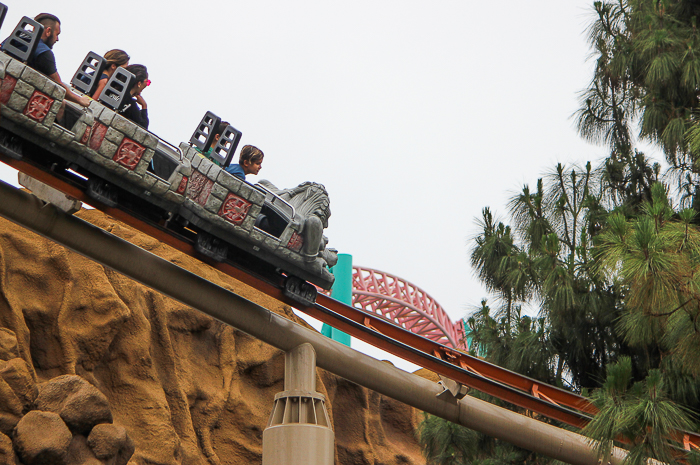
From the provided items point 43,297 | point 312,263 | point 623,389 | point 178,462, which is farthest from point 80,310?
point 623,389

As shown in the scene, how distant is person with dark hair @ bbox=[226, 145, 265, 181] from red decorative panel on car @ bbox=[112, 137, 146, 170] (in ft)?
3.79

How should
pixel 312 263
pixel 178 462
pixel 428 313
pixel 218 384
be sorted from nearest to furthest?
pixel 312 263, pixel 178 462, pixel 218 384, pixel 428 313

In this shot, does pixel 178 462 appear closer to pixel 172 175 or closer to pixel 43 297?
pixel 43 297

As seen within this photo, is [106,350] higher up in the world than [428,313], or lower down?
lower down

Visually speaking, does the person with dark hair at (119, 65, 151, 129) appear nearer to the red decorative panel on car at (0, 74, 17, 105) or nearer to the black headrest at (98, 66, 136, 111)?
the black headrest at (98, 66, 136, 111)

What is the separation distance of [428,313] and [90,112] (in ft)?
61.6

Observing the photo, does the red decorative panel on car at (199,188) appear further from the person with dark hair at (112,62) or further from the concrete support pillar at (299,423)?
the concrete support pillar at (299,423)

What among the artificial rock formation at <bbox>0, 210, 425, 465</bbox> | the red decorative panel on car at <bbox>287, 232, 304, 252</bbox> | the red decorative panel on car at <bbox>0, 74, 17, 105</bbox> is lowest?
the artificial rock formation at <bbox>0, 210, 425, 465</bbox>

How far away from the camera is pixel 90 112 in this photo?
18.8 ft

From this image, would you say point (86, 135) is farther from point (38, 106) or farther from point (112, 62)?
point (112, 62)

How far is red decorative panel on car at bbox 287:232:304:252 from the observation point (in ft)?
23.2

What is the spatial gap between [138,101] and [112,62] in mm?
389

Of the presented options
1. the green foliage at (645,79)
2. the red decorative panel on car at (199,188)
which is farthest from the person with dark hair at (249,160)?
the green foliage at (645,79)

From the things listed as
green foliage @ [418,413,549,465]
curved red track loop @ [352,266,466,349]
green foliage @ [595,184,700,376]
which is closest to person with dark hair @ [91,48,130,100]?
green foliage @ [595,184,700,376]
